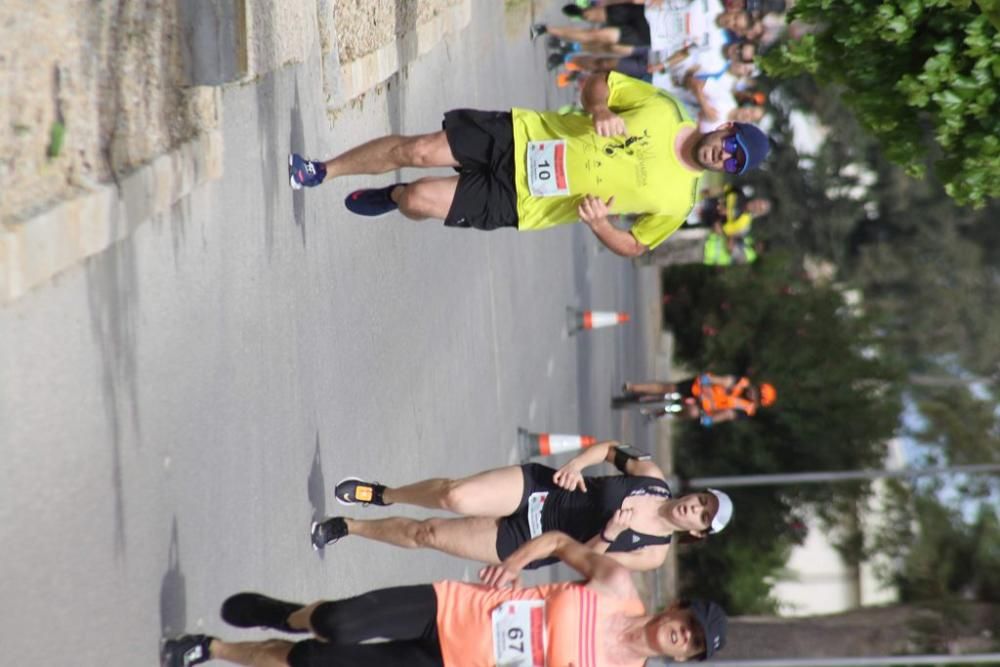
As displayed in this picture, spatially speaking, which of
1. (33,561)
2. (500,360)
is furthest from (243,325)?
(500,360)

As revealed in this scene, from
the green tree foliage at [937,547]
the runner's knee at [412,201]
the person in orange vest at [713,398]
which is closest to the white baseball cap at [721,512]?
the runner's knee at [412,201]

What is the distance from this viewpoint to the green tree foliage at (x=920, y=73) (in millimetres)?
7703

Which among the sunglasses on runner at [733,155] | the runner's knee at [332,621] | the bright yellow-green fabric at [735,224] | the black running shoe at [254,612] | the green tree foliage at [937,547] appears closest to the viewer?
the runner's knee at [332,621]

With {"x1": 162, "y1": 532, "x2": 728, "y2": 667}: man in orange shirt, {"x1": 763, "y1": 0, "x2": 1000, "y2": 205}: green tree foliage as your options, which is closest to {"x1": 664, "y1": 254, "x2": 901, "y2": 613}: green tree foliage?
{"x1": 763, "y1": 0, "x2": 1000, "y2": 205}: green tree foliage

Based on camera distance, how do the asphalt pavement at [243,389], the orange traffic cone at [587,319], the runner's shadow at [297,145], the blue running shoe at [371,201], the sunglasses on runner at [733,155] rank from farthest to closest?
the orange traffic cone at [587,319] < the blue running shoe at [371,201] < the runner's shadow at [297,145] < the sunglasses on runner at [733,155] < the asphalt pavement at [243,389]

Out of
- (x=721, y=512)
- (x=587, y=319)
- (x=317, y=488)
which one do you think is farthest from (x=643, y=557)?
(x=587, y=319)

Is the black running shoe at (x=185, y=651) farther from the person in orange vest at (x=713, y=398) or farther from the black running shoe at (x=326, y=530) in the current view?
the person in orange vest at (x=713, y=398)

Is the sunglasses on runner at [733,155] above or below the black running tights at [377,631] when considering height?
above

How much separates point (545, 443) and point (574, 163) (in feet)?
17.8

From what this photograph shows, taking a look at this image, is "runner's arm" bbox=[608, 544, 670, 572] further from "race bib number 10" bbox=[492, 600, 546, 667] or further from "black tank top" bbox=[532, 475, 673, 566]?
"race bib number 10" bbox=[492, 600, 546, 667]

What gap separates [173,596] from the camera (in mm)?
5590

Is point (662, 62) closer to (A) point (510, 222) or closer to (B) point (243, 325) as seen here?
(A) point (510, 222)

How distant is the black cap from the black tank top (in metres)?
1.34

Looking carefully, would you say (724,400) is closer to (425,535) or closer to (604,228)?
(604,228)
